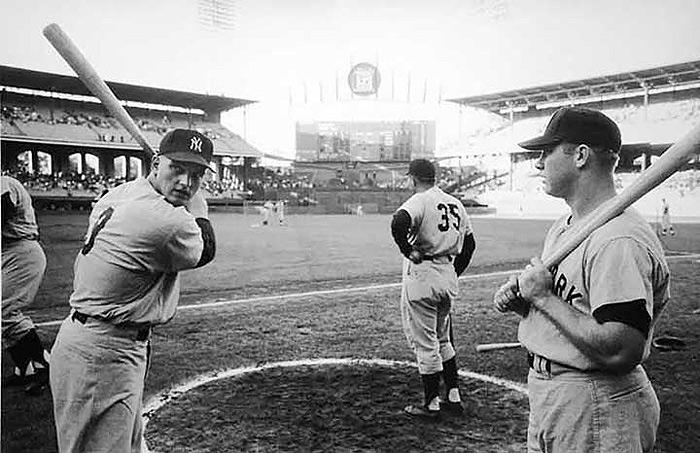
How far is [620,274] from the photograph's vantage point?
1044 millimetres

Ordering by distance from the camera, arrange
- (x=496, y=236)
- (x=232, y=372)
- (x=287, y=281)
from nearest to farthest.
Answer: (x=232, y=372) < (x=496, y=236) < (x=287, y=281)

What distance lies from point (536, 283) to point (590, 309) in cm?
11

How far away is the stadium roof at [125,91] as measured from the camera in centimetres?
236

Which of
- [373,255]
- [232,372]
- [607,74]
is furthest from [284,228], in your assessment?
[607,74]

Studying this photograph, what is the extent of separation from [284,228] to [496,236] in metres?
1.43

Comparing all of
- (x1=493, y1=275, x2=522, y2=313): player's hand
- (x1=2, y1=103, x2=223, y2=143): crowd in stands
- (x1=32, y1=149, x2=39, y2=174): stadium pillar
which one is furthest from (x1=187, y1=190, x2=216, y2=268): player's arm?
(x1=32, y1=149, x2=39, y2=174): stadium pillar

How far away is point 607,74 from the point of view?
8.25ft

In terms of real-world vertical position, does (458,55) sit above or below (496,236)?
above

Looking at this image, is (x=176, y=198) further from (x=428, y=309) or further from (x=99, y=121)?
(x=428, y=309)

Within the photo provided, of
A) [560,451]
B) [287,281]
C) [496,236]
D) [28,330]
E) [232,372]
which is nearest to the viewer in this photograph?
[560,451]

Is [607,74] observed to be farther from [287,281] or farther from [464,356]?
[287,281]

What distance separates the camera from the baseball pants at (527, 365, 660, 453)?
1.14m

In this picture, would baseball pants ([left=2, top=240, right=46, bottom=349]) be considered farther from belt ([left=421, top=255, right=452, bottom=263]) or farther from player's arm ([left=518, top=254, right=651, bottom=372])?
player's arm ([left=518, top=254, right=651, bottom=372])

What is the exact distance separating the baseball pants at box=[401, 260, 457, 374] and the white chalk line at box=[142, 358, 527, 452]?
0.34 meters
